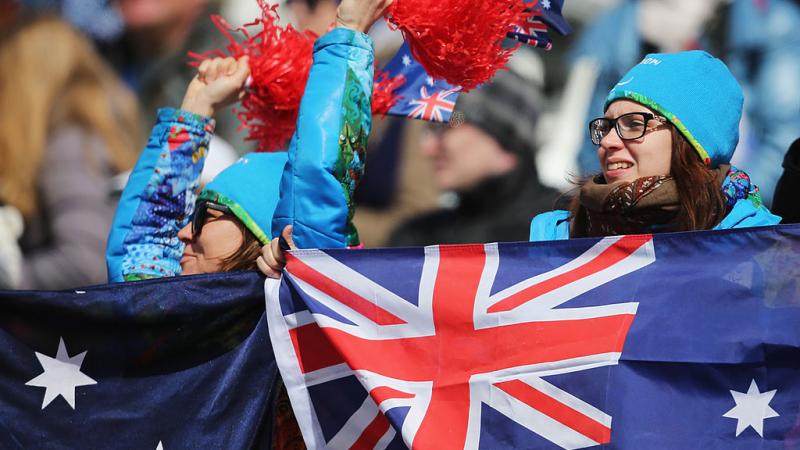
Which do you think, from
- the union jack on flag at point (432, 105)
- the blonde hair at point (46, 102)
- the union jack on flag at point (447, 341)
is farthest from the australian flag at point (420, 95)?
the blonde hair at point (46, 102)

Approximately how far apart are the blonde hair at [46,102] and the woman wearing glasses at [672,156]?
141 inches

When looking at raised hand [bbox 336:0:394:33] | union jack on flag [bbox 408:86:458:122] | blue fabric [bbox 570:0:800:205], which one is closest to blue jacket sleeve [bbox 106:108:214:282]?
union jack on flag [bbox 408:86:458:122]

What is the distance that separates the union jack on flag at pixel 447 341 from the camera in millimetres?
2461

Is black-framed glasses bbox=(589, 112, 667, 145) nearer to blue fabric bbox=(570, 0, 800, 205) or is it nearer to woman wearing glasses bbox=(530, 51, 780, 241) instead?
woman wearing glasses bbox=(530, 51, 780, 241)

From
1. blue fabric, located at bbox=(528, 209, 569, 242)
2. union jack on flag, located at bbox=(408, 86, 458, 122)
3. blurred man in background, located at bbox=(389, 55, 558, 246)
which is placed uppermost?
blurred man in background, located at bbox=(389, 55, 558, 246)

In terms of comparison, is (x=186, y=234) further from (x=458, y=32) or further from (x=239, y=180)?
(x=458, y=32)

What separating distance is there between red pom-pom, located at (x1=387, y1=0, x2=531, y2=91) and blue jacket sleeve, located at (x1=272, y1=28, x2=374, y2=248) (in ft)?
0.50

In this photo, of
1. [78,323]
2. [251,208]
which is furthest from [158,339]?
[251,208]

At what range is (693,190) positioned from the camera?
261cm

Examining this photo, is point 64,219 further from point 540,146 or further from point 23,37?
point 540,146

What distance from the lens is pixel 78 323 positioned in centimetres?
268

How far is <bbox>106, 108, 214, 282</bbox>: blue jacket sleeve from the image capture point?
322cm

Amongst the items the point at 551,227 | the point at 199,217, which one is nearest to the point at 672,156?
the point at 551,227

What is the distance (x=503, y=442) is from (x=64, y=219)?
3.69m
